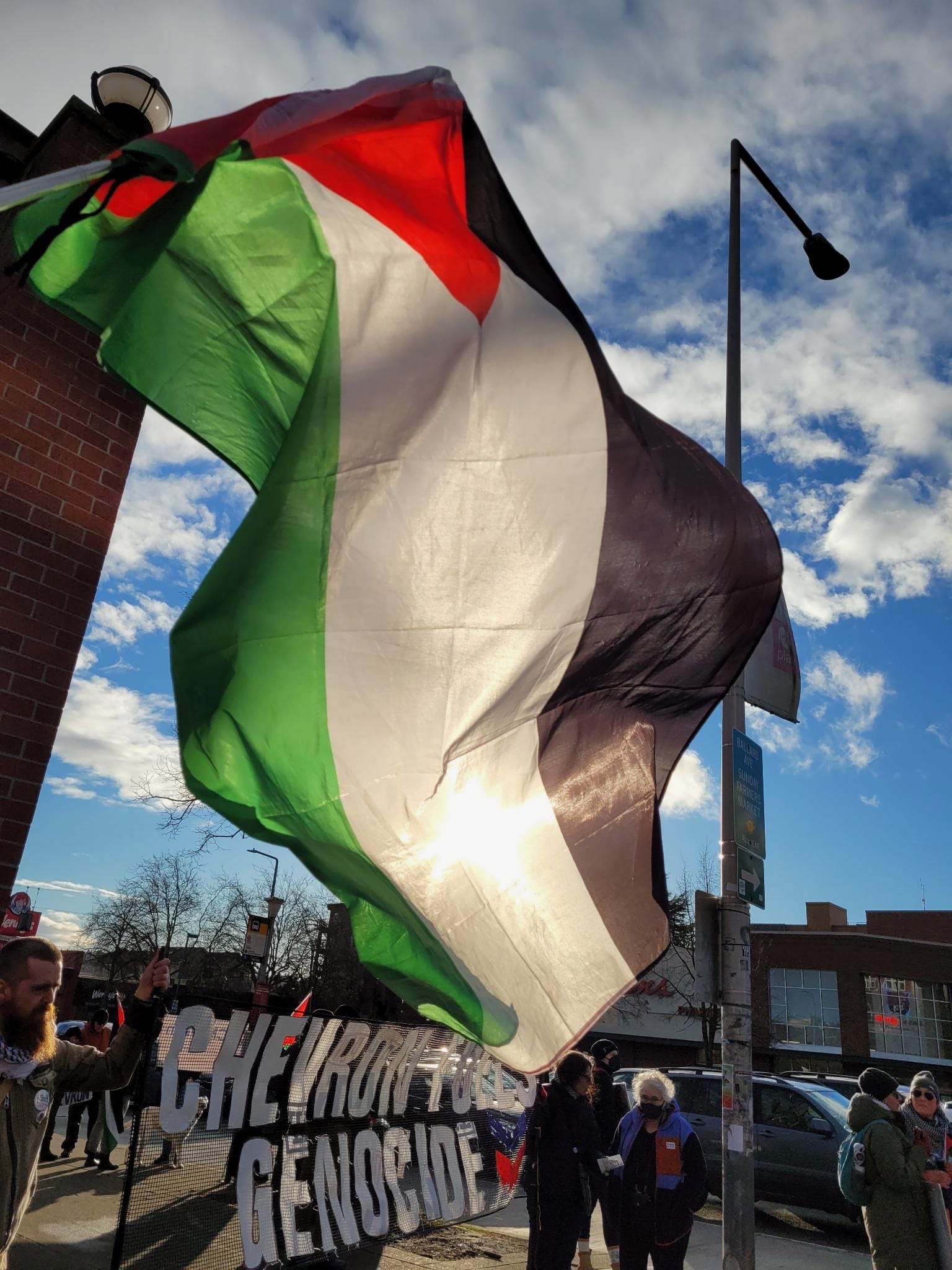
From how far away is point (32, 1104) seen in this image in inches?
112

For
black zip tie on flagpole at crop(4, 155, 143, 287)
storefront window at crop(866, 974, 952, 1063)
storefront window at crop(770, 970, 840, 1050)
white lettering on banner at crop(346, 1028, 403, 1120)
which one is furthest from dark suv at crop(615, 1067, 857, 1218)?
storefront window at crop(866, 974, 952, 1063)

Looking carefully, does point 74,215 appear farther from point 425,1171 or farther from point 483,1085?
point 483,1085

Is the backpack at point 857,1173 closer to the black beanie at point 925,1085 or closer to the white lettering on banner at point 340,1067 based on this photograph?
the black beanie at point 925,1085

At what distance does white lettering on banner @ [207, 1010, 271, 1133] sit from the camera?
4594 millimetres

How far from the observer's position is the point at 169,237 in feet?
9.65

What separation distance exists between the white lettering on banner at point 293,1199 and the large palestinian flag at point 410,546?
2.09m

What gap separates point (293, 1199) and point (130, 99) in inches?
201

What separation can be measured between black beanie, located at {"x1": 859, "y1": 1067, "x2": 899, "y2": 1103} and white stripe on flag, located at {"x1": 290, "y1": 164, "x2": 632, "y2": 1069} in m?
4.33

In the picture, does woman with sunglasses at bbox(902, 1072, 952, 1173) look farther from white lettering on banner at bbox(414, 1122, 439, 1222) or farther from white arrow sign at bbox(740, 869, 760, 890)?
white lettering on banner at bbox(414, 1122, 439, 1222)

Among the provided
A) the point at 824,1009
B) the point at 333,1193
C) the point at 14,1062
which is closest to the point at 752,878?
the point at 333,1193

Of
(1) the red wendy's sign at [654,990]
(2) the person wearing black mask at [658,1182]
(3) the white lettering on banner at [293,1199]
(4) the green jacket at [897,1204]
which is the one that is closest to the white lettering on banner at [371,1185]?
(3) the white lettering on banner at [293,1199]

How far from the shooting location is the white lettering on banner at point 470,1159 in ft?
19.3

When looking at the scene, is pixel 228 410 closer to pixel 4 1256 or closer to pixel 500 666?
pixel 500 666

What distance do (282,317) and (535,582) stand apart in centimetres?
116
